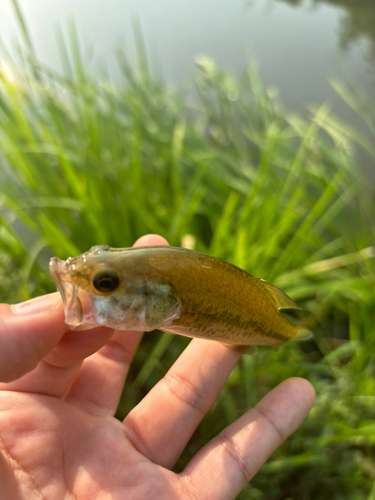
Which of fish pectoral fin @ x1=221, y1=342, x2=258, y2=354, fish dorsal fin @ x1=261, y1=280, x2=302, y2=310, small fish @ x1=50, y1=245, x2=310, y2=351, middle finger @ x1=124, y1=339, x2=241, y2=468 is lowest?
middle finger @ x1=124, y1=339, x2=241, y2=468

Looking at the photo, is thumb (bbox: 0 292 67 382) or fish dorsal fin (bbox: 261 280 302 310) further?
fish dorsal fin (bbox: 261 280 302 310)

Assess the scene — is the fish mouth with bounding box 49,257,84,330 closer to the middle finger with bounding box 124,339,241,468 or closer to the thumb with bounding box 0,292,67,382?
the thumb with bounding box 0,292,67,382

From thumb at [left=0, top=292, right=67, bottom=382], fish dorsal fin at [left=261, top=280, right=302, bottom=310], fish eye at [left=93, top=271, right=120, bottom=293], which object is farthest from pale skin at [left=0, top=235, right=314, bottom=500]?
fish dorsal fin at [left=261, top=280, right=302, bottom=310]

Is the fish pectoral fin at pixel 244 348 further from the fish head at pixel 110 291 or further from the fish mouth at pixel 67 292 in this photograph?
the fish mouth at pixel 67 292

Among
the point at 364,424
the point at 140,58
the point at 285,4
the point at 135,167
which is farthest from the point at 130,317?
the point at 285,4

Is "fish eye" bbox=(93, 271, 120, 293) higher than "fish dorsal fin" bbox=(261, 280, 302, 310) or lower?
higher

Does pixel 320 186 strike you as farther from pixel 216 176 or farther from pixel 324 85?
pixel 324 85

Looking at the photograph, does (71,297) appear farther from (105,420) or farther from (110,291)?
(105,420)

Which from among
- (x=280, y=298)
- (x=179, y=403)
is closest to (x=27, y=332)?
(x=179, y=403)
